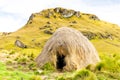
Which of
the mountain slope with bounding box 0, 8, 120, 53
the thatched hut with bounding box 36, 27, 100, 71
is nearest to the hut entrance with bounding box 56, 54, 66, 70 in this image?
the thatched hut with bounding box 36, 27, 100, 71

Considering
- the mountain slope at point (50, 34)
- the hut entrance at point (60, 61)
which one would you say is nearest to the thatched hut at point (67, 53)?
the hut entrance at point (60, 61)

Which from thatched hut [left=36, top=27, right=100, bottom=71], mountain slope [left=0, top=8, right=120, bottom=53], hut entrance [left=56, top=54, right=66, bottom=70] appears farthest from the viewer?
mountain slope [left=0, top=8, right=120, bottom=53]

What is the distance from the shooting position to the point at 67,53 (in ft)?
93.7

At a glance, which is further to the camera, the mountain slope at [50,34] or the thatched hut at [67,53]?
the mountain slope at [50,34]

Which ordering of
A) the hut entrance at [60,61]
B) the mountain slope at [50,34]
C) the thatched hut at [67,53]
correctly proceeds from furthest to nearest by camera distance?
1. the mountain slope at [50,34]
2. the hut entrance at [60,61]
3. the thatched hut at [67,53]

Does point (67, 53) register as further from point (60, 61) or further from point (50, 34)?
point (50, 34)

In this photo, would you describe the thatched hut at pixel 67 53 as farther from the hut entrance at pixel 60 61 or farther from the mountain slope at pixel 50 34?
the mountain slope at pixel 50 34

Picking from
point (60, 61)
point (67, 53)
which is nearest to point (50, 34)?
point (60, 61)

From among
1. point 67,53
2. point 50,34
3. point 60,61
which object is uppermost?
point 67,53

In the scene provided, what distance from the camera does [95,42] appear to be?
168 metres

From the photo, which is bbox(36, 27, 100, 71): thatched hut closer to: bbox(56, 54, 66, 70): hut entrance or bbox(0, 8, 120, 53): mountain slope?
bbox(56, 54, 66, 70): hut entrance

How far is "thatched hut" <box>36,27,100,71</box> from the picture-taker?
1114 inches

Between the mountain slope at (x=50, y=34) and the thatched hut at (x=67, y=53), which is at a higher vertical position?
the thatched hut at (x=67, y=53)

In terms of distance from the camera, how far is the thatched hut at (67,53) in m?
28.3
